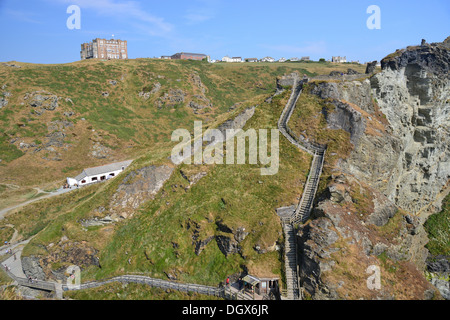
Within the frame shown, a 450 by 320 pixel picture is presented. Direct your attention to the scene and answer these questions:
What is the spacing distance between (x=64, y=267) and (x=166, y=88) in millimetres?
83740

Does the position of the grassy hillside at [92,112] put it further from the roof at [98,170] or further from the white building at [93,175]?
the roof at [98,170]

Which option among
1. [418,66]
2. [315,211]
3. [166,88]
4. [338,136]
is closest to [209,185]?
[315,211]

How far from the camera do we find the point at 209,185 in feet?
123

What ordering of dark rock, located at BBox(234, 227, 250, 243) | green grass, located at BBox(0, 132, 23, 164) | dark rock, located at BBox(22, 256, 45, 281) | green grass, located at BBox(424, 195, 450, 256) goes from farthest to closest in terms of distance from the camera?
green grass, located at BBox(0, 132, 23, 164) → green grass, located at BBox(424, 195, 450, 256) → dark rock, located at BBox(22, 256, 45, 281) → dark rock, located at BBox(234, 227, 250, 243)

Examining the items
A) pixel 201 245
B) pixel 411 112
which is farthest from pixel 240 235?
pixel 411 112

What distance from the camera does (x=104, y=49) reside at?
14988cm

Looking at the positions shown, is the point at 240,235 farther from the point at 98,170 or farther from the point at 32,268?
the point at 98,170

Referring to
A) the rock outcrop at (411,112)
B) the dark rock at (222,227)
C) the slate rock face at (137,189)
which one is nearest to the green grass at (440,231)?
the rock outcrop at (411,112)

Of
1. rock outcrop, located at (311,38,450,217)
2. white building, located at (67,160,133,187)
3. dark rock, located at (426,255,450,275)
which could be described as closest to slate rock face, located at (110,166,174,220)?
white building, located at (67,160,133,187)

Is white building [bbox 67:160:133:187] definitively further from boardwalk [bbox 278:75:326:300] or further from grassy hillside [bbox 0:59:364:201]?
boardwalk [bbox 278:75:326:300]

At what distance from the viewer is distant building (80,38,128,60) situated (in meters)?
148

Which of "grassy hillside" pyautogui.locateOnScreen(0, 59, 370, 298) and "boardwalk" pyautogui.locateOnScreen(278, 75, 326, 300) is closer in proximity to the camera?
"boardwalk" pyautogui.locateOnScreen(278, 75, 326, 300)

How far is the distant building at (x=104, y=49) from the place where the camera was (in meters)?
148
